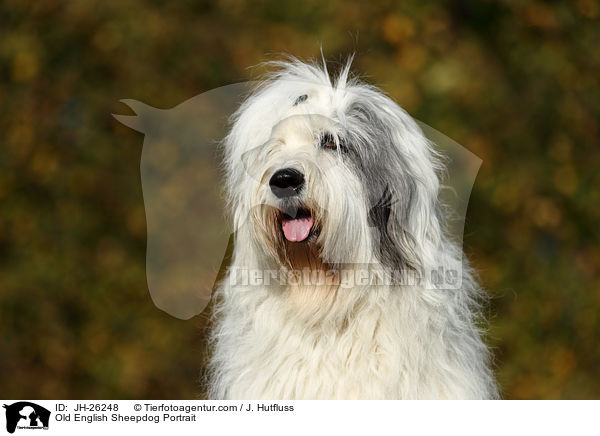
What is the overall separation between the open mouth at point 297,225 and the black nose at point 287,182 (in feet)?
0.36

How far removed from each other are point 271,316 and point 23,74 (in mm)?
4880

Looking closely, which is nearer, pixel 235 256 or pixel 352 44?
pixel 235 256

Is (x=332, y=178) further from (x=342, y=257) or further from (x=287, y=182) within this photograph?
(x=342, y=257)

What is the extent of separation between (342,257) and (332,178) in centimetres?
31

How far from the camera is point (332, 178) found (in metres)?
2.74

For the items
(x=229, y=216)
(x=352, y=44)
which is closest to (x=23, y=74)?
(x=352, y=44)

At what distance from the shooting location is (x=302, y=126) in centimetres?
286

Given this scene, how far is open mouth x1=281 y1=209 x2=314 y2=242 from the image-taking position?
2773 mm

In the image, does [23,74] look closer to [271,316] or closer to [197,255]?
[197,255]
